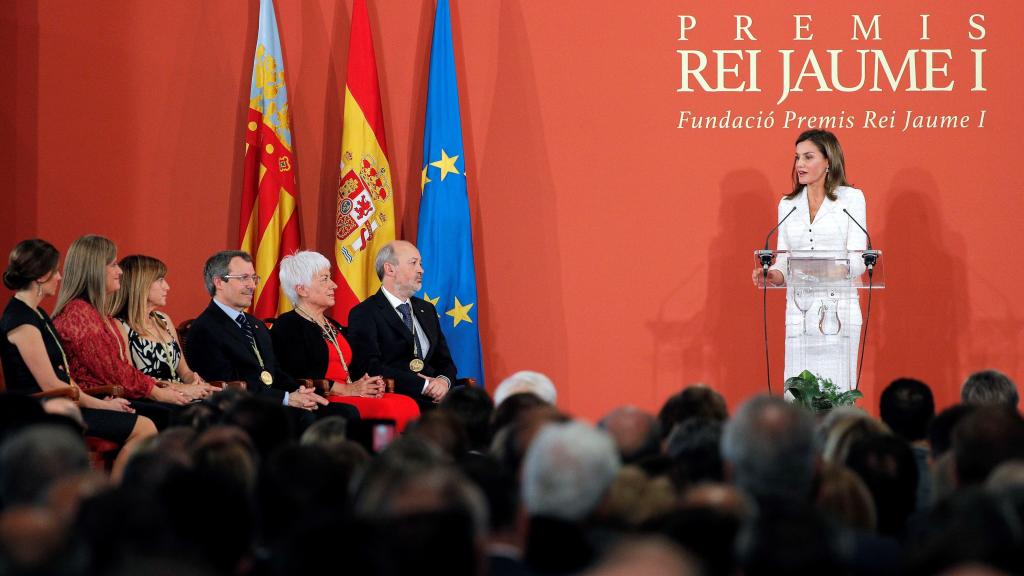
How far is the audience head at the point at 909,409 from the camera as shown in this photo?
3982 mm

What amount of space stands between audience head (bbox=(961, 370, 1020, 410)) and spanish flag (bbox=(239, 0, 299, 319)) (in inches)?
139

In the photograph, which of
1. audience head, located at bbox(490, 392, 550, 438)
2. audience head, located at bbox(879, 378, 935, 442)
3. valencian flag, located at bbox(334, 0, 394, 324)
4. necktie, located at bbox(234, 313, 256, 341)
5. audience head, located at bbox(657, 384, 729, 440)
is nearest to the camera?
audience head, located at bbox(490, 392, 550, 438)

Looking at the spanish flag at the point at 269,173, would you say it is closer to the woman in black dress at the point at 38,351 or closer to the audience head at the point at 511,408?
the woman in black dress at the point at 38,351

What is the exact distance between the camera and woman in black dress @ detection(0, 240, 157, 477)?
15.1ft

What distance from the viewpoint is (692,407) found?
3.72 meters

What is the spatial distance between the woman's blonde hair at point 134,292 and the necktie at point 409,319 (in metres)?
1.23

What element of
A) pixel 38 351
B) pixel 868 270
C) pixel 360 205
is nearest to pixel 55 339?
pixel 38 351

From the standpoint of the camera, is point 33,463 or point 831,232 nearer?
point 33,463

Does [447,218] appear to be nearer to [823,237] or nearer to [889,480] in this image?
[823,237]

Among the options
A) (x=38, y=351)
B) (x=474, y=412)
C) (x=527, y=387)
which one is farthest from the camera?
(x=38, y=351)

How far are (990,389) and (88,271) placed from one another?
11.3 feet

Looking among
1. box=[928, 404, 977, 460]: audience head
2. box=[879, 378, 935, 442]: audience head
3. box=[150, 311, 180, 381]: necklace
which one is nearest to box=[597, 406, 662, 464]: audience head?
box=[928, 404, 977, 460]: audience head

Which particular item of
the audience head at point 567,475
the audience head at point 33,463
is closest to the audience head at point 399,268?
the audience head at point 33,463

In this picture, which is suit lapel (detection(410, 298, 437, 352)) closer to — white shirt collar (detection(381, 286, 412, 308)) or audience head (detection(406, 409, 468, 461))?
white shirt collar (detection(381, 286, 412, 308))
